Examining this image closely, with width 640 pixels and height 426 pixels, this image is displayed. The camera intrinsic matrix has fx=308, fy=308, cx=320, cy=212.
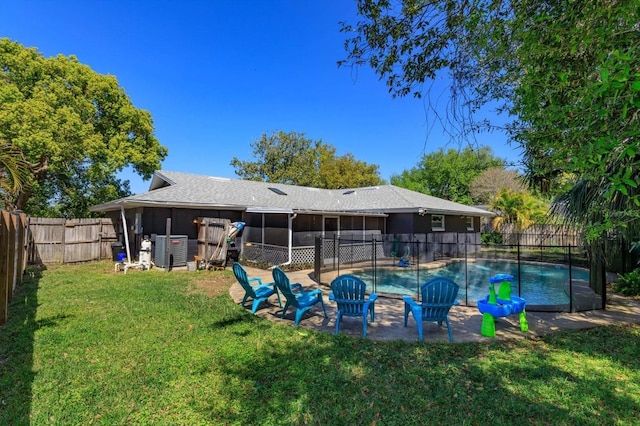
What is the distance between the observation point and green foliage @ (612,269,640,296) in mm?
8617

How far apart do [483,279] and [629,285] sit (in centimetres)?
511

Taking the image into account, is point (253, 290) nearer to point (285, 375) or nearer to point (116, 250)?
point (285, 375)

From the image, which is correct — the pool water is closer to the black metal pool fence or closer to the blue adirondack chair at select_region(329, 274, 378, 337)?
the black metal pool fence

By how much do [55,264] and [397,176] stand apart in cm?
4577

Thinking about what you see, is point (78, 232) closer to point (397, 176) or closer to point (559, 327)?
point (559, 327)

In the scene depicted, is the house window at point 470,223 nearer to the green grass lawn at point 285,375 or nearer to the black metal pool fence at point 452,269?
the black metal pool fence at point 452,269

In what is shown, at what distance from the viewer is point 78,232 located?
14.3m

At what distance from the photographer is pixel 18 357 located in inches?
174

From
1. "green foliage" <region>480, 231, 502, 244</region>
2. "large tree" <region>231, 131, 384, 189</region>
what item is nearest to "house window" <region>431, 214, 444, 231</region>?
"green foliage" <region>480, 231, 502, 244</region>

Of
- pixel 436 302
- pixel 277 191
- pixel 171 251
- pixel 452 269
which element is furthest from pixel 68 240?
pixel 452 269

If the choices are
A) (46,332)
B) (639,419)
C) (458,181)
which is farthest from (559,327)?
(458,181)

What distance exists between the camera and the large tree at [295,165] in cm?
3719

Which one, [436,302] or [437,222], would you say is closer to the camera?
[436,302]

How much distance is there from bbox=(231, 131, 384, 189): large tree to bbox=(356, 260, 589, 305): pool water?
2205 centimetres
